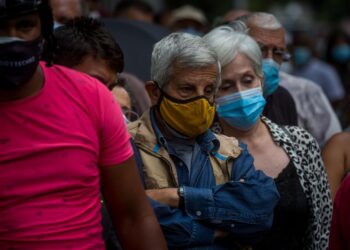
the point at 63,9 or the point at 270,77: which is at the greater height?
the point at 270,77

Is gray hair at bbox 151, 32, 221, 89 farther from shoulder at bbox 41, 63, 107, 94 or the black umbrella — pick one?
the black umbrella

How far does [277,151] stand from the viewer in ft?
15.6

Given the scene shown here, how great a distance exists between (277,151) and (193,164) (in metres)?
0.88

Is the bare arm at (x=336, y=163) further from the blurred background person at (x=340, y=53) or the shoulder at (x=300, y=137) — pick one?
the blurred background person at (x=340, y=53)

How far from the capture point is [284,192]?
4.60 meters

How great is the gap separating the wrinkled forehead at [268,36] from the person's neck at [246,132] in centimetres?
138

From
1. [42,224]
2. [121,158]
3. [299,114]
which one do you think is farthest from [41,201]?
[299,114]

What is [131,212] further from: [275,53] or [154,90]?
[275,53]

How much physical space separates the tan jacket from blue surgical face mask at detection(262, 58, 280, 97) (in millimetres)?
1636

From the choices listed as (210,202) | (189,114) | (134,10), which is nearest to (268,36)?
(189,114)

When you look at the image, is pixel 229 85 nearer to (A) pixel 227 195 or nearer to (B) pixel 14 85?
(A) pixel 227 195

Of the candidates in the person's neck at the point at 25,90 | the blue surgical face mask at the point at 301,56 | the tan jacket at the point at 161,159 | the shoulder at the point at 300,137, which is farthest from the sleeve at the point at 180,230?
the blue surgical face mask at the point at 301,56

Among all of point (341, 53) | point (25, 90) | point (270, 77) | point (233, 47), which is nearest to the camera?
point (25, 90)

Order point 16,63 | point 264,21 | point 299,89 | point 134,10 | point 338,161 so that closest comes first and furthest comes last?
point 16,63 → point 338,161 → point 264,21 → point 299,89 → point 134,10
